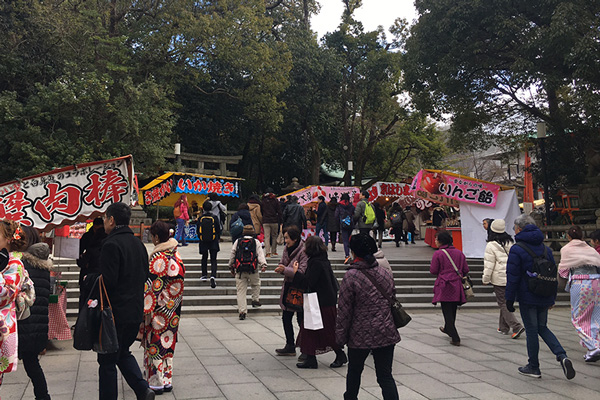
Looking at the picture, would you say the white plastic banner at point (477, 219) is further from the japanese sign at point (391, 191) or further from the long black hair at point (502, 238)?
the japanese sign at point (391, 191)

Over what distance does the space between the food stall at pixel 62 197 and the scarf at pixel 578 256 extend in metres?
5.72

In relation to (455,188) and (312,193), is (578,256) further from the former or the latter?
(312,193)

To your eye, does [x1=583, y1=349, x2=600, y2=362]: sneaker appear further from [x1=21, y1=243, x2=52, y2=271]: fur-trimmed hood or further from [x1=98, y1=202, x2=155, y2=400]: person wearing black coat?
[x1=21, y1=243, x2=52, y2=271]: fur-trimmed hood

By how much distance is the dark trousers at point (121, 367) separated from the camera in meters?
3.68

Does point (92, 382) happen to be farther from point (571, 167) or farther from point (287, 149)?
point (287, 149)

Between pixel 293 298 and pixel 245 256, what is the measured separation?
241 cm

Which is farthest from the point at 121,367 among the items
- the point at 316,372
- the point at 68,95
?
the point at 68,95

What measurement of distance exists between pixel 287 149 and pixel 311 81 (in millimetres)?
5127

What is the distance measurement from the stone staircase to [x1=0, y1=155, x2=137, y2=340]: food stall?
75.8 inches

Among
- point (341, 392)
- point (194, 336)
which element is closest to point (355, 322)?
point (341, 392)

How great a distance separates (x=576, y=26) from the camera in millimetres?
11266

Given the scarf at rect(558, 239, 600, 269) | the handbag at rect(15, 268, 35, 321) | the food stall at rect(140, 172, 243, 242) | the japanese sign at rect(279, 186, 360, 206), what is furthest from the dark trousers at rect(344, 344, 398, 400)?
the japanese sign at rect(279, 186, 360, 206)

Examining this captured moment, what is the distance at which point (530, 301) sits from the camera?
518cm

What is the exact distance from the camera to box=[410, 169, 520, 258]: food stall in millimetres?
12703
